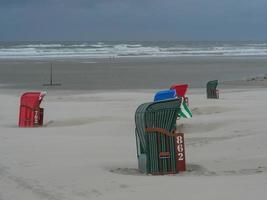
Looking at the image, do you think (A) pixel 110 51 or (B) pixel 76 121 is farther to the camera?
(A) pixel 110 51

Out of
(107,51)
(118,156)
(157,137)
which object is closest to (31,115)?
(118,156)

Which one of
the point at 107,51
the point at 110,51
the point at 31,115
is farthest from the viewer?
the point at 107,51

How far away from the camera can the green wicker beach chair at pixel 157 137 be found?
23.8 ft

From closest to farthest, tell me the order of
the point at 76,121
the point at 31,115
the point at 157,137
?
the point at 157,137 < the point at 31,115 < the point at 76,121

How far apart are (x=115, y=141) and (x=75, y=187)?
4227mm

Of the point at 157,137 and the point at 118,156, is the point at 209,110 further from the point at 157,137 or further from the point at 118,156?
the point at 157,137

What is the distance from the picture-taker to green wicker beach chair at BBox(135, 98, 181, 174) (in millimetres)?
7267

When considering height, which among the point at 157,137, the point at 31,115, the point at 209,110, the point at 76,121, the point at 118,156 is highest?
the point at 209,110

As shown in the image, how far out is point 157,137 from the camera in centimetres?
728

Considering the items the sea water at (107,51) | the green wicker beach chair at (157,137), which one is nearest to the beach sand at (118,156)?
the green wicker beach chair at (157,137)

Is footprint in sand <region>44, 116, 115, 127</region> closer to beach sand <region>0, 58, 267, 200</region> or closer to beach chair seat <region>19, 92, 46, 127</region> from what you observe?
beach sand <region>0, 58, 267, 200</region>

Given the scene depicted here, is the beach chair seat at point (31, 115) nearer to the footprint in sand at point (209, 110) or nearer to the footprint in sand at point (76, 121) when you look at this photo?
the footprint in sand at point (76, 121)

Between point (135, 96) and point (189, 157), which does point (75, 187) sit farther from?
point (135, 96)

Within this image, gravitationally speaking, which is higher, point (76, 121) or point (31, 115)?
point (31, 115)
